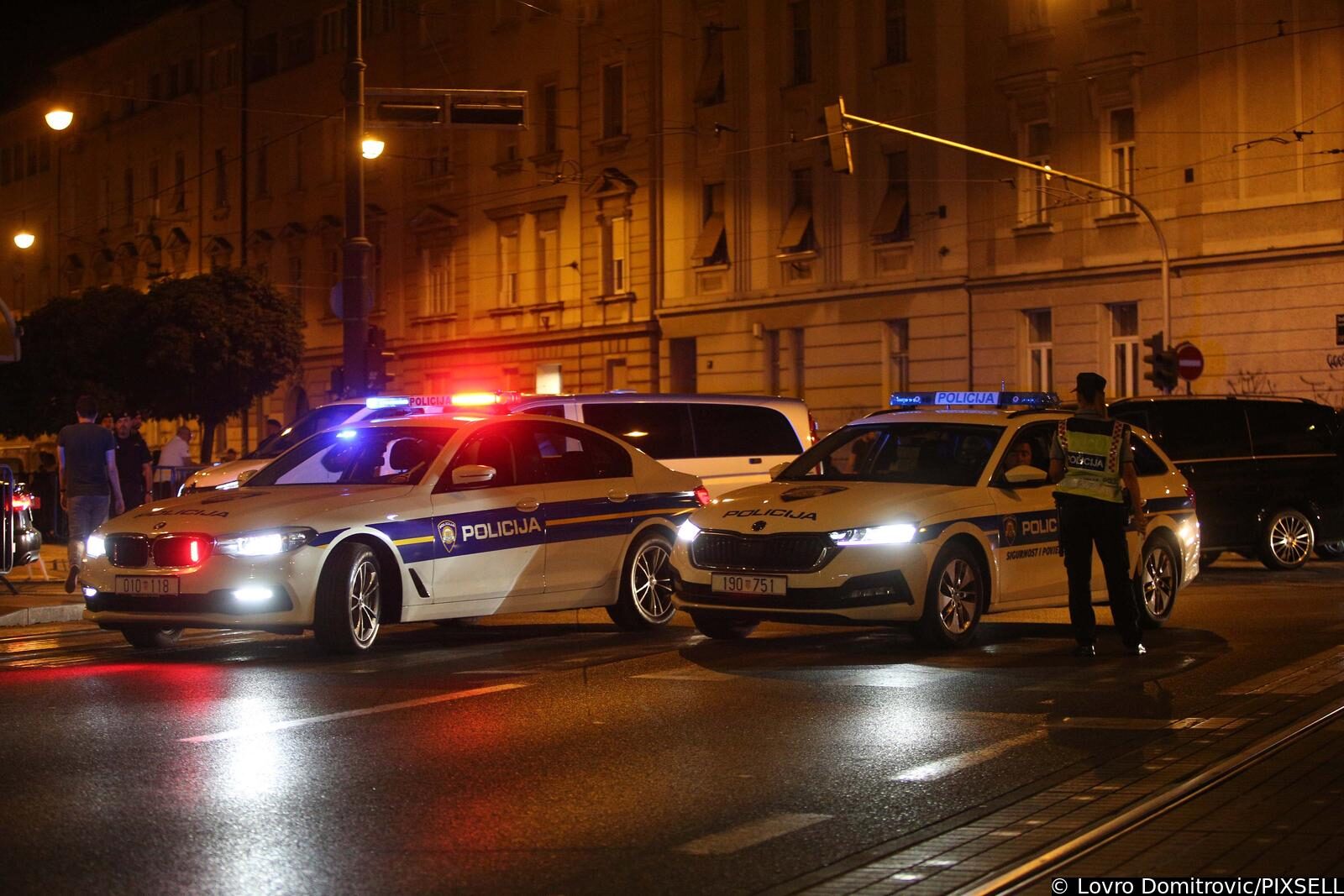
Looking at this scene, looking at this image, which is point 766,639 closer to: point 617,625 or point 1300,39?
point 617,625

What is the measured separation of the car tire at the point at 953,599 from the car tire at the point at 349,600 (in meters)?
3.50

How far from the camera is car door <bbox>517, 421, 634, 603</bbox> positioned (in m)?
13.7

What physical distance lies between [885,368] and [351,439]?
93.9ft

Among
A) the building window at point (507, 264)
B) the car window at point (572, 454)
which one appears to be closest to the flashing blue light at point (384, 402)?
the car window at point (572, 454)

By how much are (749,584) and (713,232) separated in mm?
33729

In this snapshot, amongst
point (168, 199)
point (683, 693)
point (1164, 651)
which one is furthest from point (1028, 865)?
point (168, 199)

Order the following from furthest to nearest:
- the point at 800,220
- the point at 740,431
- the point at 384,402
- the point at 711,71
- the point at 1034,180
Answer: the point at 711,71, the point at 800,220, the point at 1034,180, the point at 740,431, the point at 384,402

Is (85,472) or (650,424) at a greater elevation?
(650,424)

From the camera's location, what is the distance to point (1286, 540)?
21.1 metres

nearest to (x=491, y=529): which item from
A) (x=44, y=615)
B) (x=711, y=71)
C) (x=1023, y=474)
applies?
(x=1023, y=474)

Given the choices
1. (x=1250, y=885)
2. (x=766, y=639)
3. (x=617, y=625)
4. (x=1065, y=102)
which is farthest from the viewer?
(x=1065, y=102)

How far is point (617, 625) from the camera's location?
47.3 feet

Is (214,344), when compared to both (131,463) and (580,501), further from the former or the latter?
(580,501)

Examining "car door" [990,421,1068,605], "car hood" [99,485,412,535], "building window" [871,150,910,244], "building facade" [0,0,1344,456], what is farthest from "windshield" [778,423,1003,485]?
"building window" [871,150,910,244]
